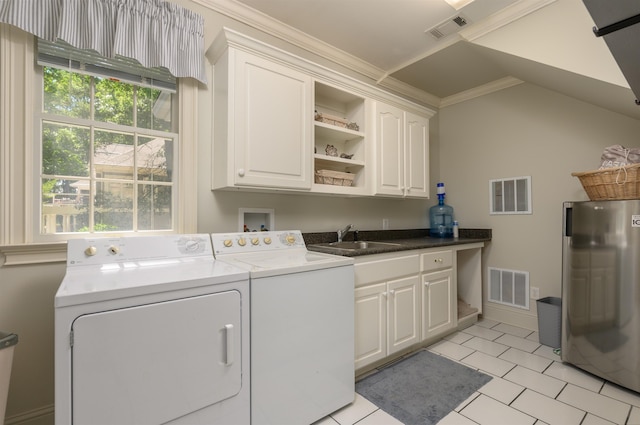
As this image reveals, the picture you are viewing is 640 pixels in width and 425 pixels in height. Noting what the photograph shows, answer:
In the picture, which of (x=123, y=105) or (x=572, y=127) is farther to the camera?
(x=572, y=127)

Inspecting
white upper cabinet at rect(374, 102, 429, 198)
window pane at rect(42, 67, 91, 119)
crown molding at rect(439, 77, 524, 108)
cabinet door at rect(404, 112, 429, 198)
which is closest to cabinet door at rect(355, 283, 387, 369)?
white upper cabinet at rect(374, 102, 429, 198)

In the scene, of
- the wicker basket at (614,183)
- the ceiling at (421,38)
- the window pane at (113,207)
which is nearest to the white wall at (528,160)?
the ceiling at (421,38)

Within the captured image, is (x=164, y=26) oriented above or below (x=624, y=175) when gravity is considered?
above

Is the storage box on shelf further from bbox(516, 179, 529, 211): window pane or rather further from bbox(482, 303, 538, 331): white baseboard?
bbox(482, 303, 538, 331): white baseboard

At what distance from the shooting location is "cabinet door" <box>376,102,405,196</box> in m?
2.51

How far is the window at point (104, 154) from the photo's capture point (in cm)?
155

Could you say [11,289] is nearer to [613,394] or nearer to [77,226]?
[77,226]

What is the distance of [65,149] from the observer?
5.21ft

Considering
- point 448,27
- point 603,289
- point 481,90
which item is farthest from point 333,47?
point 603,289

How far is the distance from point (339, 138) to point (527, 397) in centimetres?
224

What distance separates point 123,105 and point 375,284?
77.7 inches

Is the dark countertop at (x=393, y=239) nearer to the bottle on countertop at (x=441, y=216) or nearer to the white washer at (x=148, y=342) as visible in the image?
the bottle on countertop at (x=441, y=216)

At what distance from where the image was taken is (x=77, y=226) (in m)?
1.60

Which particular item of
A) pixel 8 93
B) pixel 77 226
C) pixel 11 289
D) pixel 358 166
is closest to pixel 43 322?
pixel 11 289
